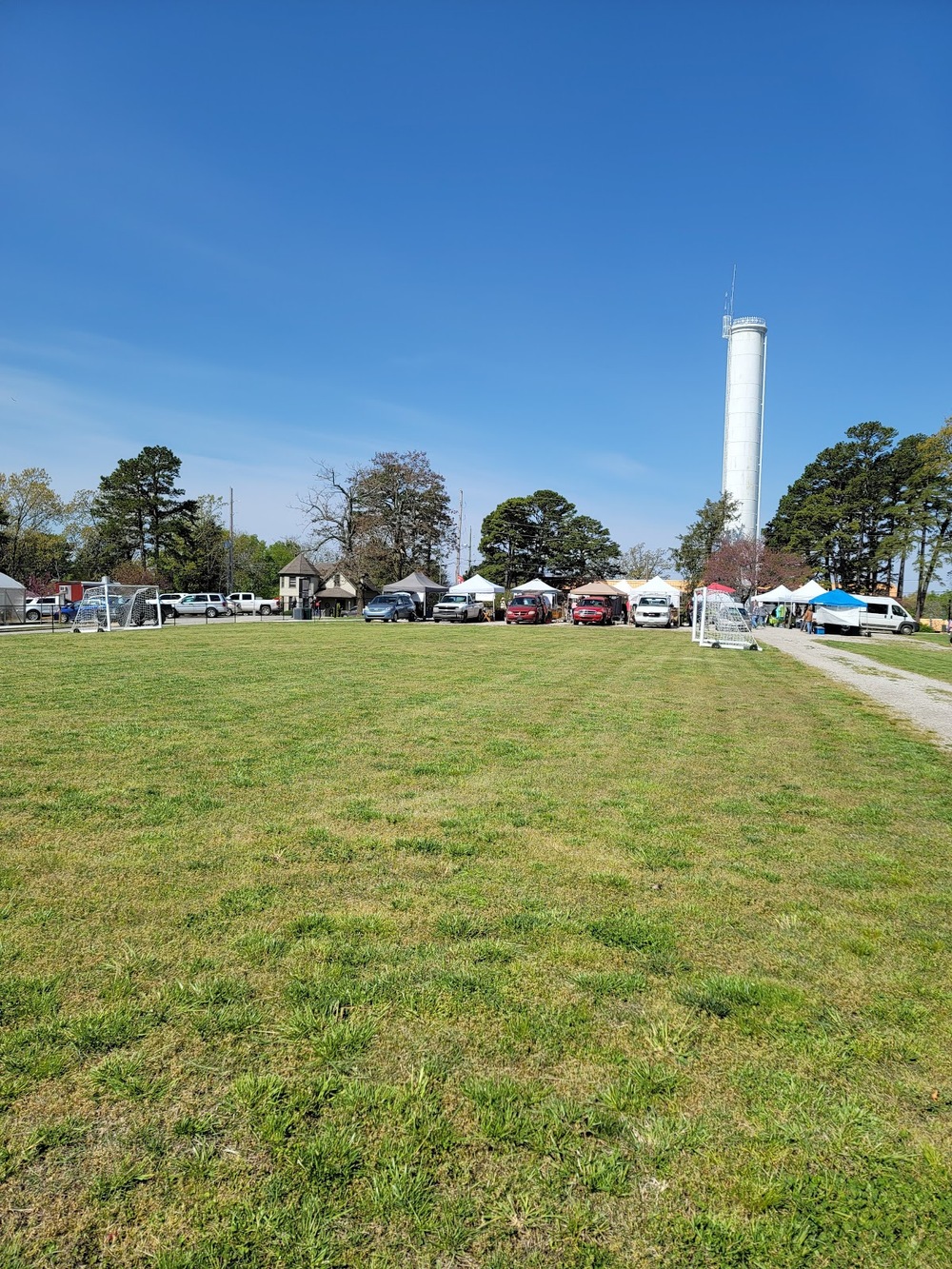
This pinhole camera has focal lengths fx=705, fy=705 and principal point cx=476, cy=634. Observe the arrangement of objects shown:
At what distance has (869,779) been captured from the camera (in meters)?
6.43

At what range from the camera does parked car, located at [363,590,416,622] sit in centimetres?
4097

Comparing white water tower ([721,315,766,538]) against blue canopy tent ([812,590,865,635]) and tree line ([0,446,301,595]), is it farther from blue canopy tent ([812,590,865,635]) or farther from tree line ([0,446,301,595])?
tree line ([0,446,301,595])

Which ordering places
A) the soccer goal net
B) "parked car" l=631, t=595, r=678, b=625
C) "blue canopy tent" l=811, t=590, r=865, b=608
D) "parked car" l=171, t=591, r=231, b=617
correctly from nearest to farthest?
the soccer goal net < "parked car" l=631, t=595, r=678, b=625 < "blue canopy tent" l=811, t=590, r=865, b=608 < "parked car" l=171, t=591, r=231, b=617

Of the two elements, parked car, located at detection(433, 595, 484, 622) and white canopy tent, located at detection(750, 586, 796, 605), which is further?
white canopy tent, located at detection(750, 586, 796, 605)

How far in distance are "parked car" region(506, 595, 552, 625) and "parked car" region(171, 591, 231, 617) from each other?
71.6 ft

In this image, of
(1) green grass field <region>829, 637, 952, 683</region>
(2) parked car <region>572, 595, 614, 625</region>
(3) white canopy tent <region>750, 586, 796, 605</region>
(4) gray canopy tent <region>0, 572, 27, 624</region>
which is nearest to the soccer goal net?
(4) gray canopy tent <region>0, 572, 27, 624</region>

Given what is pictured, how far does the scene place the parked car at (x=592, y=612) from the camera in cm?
4094

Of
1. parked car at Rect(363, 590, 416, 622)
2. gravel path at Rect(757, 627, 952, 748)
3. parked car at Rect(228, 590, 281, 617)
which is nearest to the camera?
gravel path at Rect(757, 627, 952, 748)

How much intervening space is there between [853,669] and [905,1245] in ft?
58.0

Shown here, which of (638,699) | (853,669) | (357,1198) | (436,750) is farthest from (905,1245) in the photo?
(853,669)

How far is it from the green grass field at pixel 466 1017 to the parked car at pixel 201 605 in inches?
1820

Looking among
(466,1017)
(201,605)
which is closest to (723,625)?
(466,1017)

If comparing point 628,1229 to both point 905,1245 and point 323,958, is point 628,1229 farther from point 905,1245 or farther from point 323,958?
point 323,958

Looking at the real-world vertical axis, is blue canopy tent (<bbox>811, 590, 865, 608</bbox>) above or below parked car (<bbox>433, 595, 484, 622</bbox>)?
above
